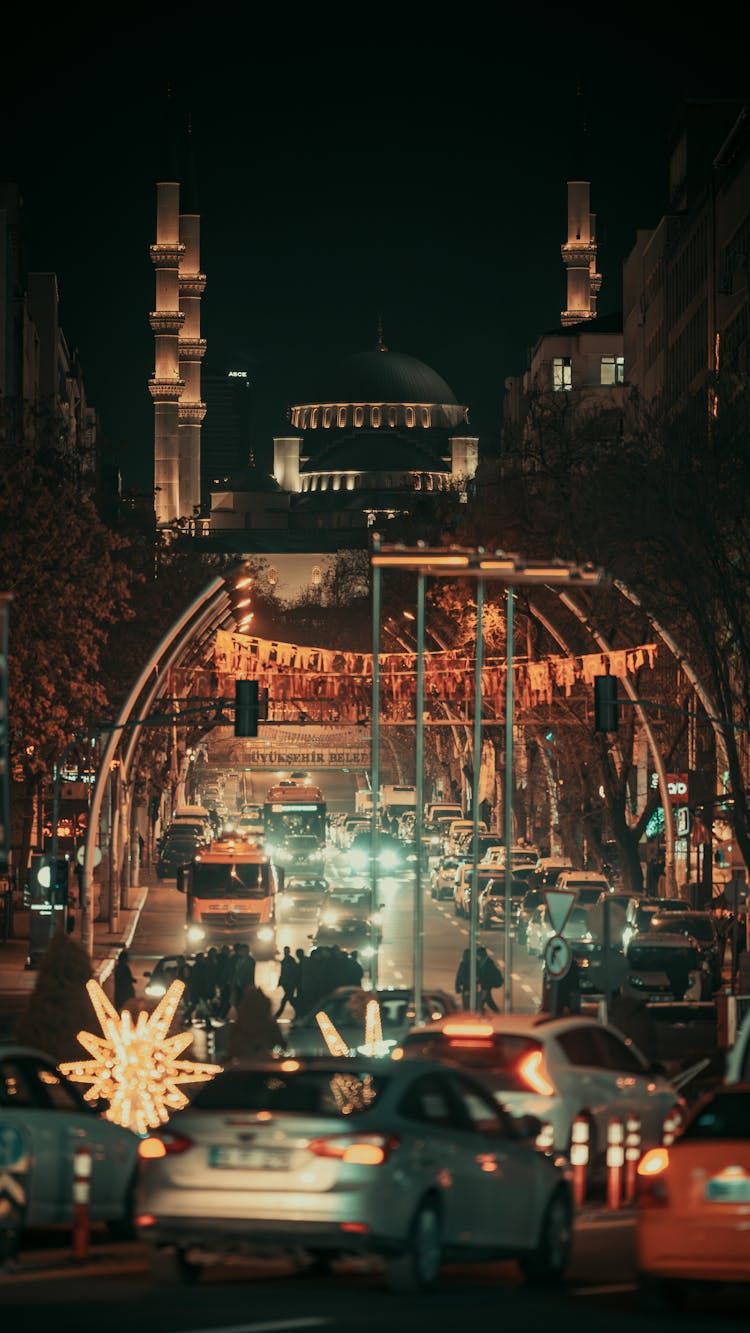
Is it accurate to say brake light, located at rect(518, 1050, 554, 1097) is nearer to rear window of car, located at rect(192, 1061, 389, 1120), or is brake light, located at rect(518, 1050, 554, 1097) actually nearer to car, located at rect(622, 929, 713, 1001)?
rear window of car, located at rect(192, 1061, 389, 1120)

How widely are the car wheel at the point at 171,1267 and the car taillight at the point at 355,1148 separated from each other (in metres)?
0.97

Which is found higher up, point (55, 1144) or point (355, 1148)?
point (355, 1148)

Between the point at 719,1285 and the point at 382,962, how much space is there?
123 ft

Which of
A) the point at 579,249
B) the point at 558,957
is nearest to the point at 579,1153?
the point at 558,957

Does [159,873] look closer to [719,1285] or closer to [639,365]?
[639,365]

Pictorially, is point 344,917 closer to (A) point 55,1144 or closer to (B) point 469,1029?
(B) point 469,1029

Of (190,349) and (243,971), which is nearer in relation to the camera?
(243,971)

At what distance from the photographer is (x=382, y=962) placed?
165 ft

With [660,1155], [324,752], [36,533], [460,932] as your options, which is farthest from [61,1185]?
[324,752]

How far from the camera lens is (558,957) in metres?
28.7

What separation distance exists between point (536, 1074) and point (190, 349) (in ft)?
483

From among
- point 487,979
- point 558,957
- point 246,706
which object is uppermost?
point 246,706

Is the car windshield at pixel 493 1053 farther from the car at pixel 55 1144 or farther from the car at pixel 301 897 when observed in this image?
the car at pixel 301 897

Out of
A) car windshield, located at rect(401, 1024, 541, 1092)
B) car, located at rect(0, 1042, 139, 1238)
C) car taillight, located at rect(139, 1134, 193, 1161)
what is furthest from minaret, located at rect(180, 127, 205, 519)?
car taillight, located at rect(139, 1134, 193, 1161)
